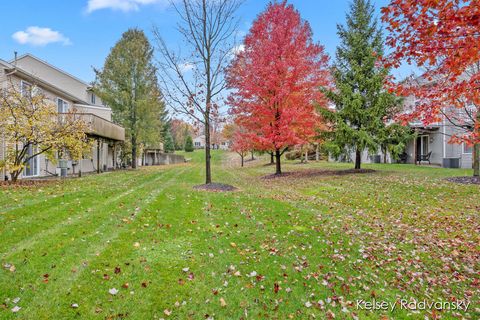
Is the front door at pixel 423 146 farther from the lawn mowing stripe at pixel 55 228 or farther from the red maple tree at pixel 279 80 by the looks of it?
the lawn mowing stripe at pixel 55 228

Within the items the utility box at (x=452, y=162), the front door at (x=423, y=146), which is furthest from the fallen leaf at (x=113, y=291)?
the front door at (x=423, y=146)

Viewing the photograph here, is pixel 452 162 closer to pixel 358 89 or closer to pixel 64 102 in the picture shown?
pixel 358 89

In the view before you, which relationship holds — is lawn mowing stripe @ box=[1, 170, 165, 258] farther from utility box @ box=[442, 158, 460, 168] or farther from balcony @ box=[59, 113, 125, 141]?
utility box @ box=[442, 158, 460, 168]

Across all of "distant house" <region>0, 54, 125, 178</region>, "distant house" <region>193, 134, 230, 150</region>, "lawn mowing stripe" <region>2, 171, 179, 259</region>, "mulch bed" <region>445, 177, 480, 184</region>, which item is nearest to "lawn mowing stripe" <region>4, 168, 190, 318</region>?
"lawn mowing stripe" <region>2, 171, 179, 259</region>

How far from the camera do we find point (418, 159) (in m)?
23.9

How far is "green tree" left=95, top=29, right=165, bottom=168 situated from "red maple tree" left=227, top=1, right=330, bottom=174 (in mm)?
12297

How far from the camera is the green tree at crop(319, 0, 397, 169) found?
15.9m

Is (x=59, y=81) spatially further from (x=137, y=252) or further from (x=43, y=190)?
(x=137, y=252)

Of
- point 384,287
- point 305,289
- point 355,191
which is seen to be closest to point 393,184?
point 355,191

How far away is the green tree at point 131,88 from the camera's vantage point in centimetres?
2566

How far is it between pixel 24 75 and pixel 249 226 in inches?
621

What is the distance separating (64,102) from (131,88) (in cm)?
645

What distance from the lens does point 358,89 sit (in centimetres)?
1662

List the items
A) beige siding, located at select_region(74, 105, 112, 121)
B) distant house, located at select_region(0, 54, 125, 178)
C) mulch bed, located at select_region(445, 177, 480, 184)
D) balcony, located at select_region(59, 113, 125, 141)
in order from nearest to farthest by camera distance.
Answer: mulch bed, located at select_region(445, 177, 480, 184) < distant house, located at select_region(0, 54, 125, 178) < balcony, located at select_region(59, 113, 125, 141) < beige siding, located at select_region(74, 105, 112, 121)
